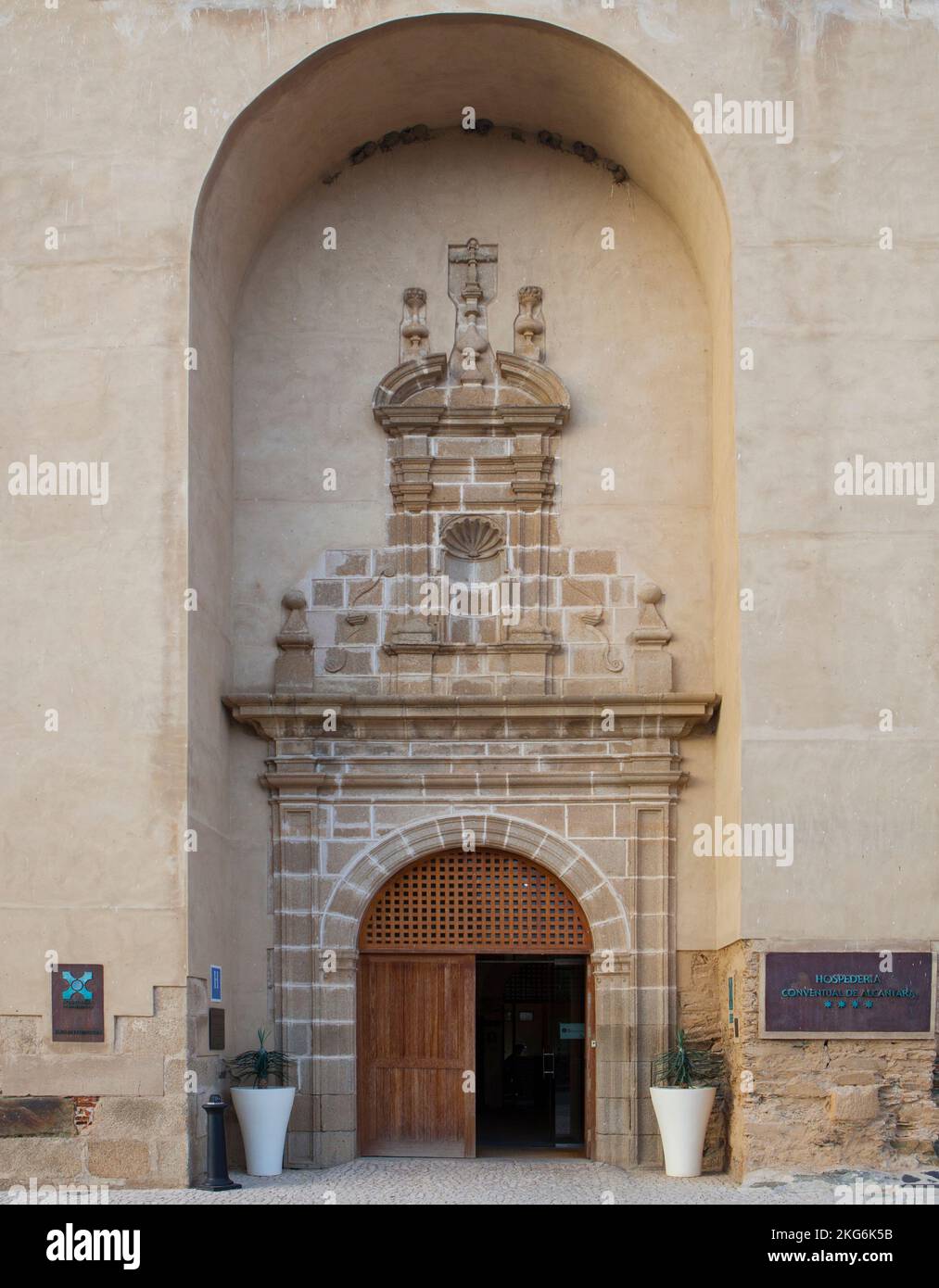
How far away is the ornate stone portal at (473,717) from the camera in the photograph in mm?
11078

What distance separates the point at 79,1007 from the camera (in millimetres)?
9938

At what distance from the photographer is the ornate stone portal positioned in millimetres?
11078

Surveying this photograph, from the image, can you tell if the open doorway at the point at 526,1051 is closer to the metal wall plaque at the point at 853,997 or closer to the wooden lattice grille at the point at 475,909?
the wooden lattice grille at the point at 475,909

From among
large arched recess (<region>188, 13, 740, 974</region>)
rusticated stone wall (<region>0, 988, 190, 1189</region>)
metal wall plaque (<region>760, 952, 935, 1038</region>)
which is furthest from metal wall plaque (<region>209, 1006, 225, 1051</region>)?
metal wall plaque (<region>760, 952, 935, 1038</region>)

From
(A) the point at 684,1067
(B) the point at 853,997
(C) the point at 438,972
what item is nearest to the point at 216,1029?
(C) the point at 438,972

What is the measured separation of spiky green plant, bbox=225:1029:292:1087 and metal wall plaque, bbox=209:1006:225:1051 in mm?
169

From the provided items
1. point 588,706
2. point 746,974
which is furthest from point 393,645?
point 746,974

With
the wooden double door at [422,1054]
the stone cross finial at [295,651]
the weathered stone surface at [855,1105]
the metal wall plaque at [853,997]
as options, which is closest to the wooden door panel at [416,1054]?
the wooden double door at [422,1054]

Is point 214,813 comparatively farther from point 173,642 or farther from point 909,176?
point 909,176

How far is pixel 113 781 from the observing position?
1013 cm

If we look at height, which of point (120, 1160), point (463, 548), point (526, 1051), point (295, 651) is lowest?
point (526, 1051)

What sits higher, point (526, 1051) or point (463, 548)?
point (463, 548)

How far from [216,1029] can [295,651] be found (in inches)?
95.1

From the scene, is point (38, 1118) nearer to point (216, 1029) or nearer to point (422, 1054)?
point (216, 1029)
